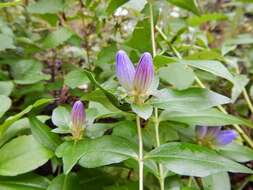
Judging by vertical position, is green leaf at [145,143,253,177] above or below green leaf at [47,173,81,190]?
above

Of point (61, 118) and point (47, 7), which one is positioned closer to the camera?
point (61, 118)

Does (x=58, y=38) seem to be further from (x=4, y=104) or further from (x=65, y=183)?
(x=65, y=183)

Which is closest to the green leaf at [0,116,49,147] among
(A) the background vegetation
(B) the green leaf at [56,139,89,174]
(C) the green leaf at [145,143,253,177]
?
(A) the background vegetation

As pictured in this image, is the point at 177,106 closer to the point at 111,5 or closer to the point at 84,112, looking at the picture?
the point at 84,112

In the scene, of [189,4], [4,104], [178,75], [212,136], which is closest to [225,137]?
[212,136]

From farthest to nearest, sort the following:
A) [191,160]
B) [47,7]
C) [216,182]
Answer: [47,7] → [216,182] → [191,160]

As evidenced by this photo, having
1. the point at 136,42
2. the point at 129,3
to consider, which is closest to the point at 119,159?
the point at 136,42

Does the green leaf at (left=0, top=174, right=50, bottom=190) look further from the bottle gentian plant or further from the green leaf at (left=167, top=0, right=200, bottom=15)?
the green leaf at (left=167, top=0, right=200, bottom=15)
